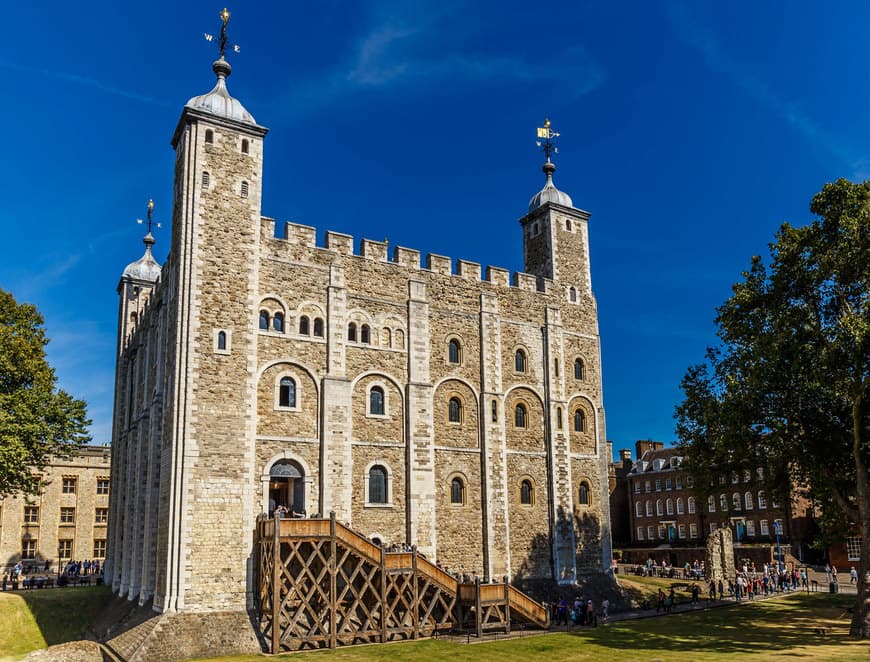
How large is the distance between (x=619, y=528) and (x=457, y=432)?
50510 mm

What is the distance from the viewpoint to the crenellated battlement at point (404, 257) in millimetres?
32062

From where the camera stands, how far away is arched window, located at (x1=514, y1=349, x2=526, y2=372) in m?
37.8

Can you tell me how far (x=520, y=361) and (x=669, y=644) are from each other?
15.4 meters

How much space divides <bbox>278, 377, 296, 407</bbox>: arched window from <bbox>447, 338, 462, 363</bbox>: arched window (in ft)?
26.3

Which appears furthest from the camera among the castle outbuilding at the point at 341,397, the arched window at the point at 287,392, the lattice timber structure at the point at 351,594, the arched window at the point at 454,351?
the arched window at the point at 454,351

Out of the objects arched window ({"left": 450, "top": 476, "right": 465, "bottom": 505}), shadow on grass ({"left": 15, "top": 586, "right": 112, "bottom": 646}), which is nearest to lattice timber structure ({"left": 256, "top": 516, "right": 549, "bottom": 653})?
arched window ({"left": 450, "top": 476, "right": 465, "bottom": 505})

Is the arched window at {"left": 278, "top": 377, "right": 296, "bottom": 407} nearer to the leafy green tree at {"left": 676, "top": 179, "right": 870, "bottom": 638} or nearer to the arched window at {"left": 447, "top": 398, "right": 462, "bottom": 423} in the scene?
the arched window at {"left": 447, "top": 398, "right": 462, "bottom": 423}

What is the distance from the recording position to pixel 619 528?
79625mm

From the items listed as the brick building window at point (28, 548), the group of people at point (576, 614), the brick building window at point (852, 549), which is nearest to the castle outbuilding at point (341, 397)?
the group of people at point (576, 614)

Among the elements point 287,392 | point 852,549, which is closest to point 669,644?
point 287,392

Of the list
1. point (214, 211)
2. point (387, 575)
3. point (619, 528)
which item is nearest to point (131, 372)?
point (214, 211)

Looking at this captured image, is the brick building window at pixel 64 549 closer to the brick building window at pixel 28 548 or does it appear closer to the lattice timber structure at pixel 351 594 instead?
the brick building window at pixel 28 548

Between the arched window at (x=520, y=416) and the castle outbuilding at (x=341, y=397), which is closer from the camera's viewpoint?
the castle outbuilding at (x=341, y=397)

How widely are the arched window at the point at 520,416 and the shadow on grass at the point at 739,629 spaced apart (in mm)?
9880
